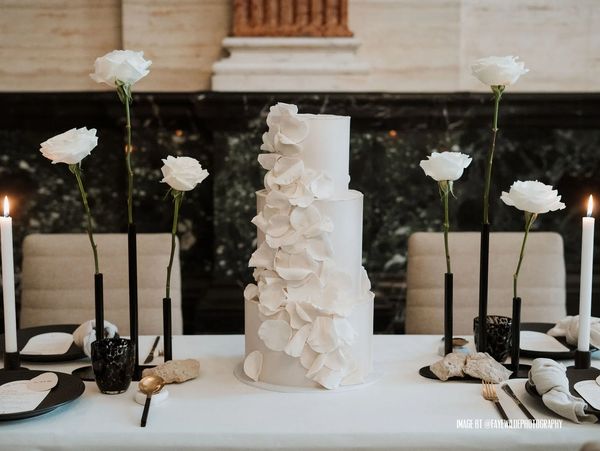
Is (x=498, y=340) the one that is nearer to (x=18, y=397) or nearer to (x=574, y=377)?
(x=574, y=377)

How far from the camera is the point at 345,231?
6.47ft

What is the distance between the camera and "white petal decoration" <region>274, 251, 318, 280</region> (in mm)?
1930

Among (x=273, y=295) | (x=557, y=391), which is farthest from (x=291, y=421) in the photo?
(x=557, y=391)

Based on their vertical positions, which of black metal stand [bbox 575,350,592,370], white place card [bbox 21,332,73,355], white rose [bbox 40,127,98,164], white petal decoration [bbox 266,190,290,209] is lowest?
white place card [bbox 21,332,73,355]

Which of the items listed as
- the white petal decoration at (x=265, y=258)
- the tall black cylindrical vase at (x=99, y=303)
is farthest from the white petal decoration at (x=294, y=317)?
the tall black cylindrical vase at (x=99, y=303)

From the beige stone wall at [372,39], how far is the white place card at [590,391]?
7.35 feet

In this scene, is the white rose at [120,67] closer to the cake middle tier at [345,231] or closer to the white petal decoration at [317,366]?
the cake middle tier at [345,231]

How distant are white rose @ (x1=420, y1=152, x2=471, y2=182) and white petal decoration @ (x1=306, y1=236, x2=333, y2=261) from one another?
28cm

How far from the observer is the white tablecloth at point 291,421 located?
5.55ft

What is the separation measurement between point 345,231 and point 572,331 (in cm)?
71

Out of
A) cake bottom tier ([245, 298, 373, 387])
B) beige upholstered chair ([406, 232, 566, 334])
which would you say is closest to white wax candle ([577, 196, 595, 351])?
cake bottom tier ([245, 298, 373, 387])

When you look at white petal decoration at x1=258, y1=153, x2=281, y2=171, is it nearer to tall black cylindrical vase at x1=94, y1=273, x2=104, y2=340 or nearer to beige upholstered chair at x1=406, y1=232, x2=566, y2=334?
tall black cylindrical vase at x1=94, y1=273, x2=104, y2=340

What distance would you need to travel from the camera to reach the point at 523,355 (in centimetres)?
221

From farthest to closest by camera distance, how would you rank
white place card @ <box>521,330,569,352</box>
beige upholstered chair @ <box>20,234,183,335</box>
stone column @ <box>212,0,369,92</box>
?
stone column @ <box>212,0,369,92</box> → beige upholstered chair @ <box>20,234,183,335</box> → white place card @ <box>521,330,569,352</box>
